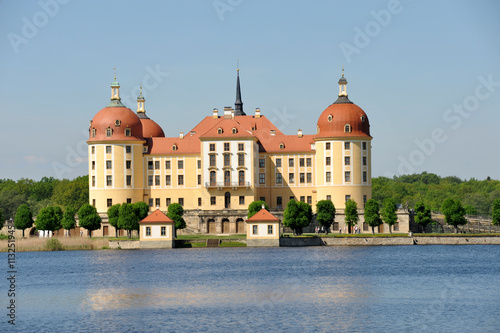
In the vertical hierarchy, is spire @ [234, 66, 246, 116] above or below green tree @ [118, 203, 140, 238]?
above

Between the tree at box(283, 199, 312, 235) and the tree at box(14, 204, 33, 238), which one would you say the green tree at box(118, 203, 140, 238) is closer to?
the tree at box(14, 204, 33, 238)

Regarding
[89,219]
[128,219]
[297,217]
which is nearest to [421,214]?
[297,217]

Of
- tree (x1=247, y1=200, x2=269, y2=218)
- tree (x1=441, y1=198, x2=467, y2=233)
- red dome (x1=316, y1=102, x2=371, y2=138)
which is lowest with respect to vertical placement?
tree (x1=441, y1=198, x2=467, y2=233)

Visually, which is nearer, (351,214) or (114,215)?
(351,214)

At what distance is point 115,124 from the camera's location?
10262 centimetres

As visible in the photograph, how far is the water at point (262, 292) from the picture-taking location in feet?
127

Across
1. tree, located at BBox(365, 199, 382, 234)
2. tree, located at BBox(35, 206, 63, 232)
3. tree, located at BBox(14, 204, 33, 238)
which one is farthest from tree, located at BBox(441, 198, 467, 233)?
tree, located at BBox(14, 204, 33, 238)

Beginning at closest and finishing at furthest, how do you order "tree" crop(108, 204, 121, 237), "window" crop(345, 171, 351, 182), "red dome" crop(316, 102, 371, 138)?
"tree" crop(108, 204, 121, 237)
"window" crop(345, 171, 351, 182)
"red dome" crop(316, 102, 371, 138)

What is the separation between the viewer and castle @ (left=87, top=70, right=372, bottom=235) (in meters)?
99.4

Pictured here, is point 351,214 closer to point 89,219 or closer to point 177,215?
point 177,215

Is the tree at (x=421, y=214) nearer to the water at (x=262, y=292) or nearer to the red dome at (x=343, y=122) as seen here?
the red dome at (x=343, y=122)

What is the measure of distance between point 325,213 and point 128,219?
782 inches

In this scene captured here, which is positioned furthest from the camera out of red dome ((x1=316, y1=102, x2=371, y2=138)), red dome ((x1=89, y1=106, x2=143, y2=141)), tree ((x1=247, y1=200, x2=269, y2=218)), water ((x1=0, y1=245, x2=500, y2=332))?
red dome ((x1=89, y1=106, x2=143, y2=141))

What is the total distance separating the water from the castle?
77.0ft
